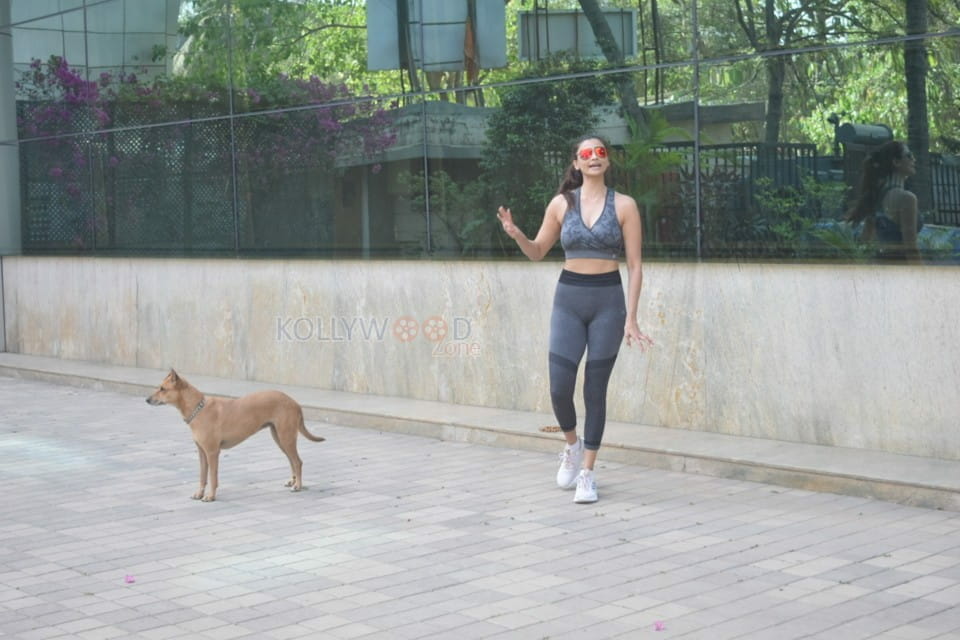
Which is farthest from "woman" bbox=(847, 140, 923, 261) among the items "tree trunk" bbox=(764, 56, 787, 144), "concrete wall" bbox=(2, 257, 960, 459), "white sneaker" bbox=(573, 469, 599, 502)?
"white sneaker" bbox=(573, 469, 599, 502)

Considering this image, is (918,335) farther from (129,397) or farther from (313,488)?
(129,397)

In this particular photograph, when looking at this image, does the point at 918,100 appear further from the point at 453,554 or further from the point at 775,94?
the point at 453,554

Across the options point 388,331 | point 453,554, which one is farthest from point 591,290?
point 388,331

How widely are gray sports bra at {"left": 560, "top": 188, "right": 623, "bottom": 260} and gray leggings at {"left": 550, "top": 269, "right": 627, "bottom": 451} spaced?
13 centimetres

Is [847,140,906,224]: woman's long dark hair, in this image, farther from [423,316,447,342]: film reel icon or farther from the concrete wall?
[423,316,447,342]: film reel icon

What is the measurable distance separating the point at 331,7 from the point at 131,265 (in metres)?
3.97

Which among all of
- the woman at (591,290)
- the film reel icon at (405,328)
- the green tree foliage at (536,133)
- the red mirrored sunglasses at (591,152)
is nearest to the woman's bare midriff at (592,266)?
the woman at (591,290)

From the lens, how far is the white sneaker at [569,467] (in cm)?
792

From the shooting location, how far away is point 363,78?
1214 centimetres

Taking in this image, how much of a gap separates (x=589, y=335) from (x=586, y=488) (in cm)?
88

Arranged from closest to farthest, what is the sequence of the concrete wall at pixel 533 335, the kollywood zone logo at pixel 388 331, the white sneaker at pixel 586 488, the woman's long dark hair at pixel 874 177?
the white sneaker at pixel 586 488 → the concrete wall at pixel 533 335 → the woman's long dark hair at pixel 874 177 → the kollywood zone logo at pixel 388 331

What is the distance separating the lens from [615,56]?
33.6 feet

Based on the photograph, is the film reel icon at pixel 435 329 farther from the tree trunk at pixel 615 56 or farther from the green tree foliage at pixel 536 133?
the tree trunk at pixel 615 56

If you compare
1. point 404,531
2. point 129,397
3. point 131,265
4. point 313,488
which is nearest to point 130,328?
point 131,265
